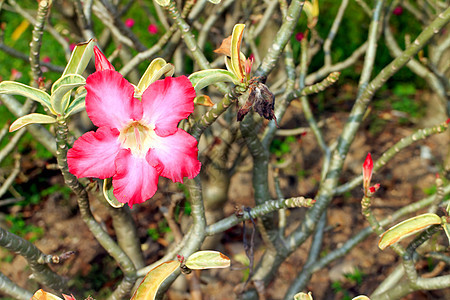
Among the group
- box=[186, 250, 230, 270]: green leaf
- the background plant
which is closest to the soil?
the background plant

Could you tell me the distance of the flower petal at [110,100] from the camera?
69 centimetres

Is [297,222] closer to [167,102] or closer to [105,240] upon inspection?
A: [105,240]

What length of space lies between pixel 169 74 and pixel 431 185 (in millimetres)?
2587

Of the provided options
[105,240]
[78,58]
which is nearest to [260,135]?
[105,240]

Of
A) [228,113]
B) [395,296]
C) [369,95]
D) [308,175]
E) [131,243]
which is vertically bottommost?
[308,175]

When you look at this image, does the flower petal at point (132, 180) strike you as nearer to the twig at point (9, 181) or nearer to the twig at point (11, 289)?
the twig at point (11, 289)

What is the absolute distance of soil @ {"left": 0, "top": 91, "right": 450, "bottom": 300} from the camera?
2170 mm

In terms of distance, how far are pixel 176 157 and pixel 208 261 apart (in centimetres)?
27

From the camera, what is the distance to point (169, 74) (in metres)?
0.77

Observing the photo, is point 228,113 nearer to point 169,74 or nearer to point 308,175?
point 169,74

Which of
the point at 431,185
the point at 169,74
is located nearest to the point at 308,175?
the point at 431,185

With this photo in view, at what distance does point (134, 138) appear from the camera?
78cm

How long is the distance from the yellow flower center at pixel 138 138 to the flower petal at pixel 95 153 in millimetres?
23

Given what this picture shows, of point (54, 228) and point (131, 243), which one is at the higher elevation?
Answer: point (131, 243)
